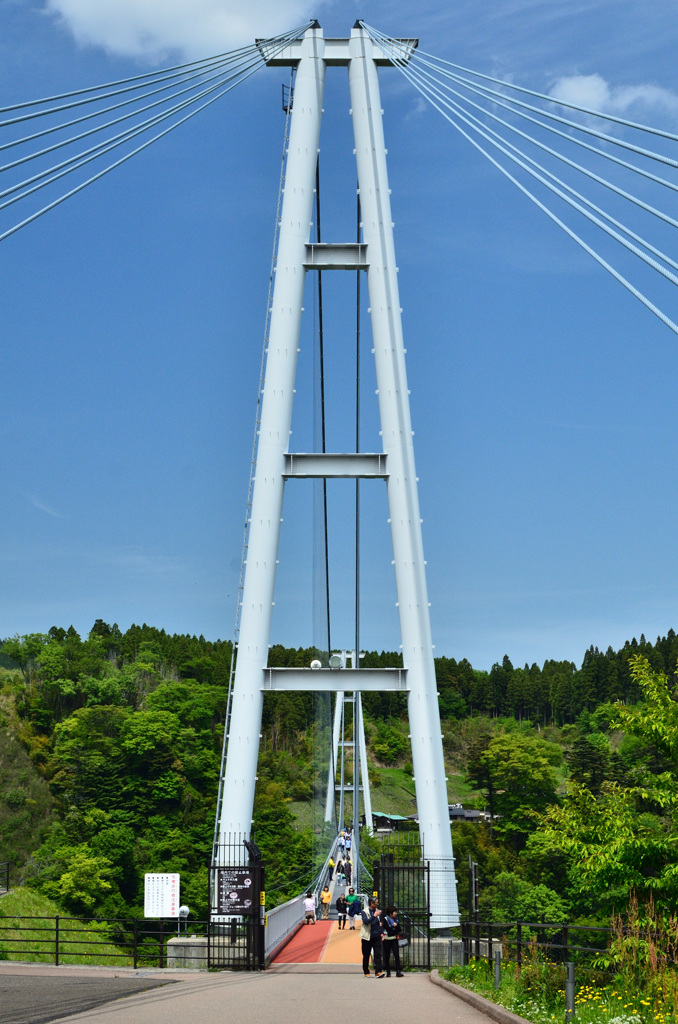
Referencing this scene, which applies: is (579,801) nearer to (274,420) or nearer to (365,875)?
(274,420)

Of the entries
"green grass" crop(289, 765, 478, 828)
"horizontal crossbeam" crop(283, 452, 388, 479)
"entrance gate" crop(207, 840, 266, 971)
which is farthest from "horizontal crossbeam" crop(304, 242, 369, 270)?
"green grass" crop(289, 765, 478, 828)

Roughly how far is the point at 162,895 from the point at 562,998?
8.53m

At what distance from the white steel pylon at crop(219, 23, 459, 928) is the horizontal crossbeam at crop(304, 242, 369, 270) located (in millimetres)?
17

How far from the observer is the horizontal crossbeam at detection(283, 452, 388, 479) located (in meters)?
18.4

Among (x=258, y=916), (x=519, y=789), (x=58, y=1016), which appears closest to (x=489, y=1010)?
(x=58, y=1016)

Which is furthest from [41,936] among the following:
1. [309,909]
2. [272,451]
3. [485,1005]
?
[485,1005]

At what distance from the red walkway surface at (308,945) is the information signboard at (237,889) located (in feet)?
8.41

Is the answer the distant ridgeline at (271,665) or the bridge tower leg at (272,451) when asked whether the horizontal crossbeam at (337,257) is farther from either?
the distant ridgeline at (271,665)

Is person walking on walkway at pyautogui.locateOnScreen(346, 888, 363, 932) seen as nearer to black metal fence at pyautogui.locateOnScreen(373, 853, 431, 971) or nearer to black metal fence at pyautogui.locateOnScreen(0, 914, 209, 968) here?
black metal fence at pyautogui.locateOnScreen(0, 914, 209, 968)

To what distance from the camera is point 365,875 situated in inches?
1532

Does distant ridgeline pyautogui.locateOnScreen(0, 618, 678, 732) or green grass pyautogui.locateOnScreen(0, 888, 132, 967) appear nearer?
green grass pyautogui.locateOnScreen(0, 888, 132, 967)

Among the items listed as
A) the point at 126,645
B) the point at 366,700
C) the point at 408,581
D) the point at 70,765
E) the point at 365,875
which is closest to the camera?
the point at 408,581

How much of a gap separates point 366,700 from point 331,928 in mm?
132652

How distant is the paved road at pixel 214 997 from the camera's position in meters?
10.6
